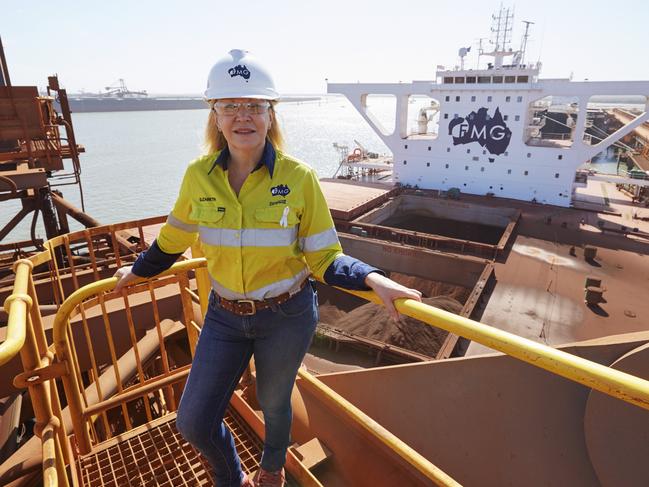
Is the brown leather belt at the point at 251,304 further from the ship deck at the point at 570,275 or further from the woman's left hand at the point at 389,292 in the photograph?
the ship deck at the point at 570,275

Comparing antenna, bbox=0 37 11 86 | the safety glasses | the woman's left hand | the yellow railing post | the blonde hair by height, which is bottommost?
the yellow railing post

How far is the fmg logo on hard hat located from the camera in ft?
6.10

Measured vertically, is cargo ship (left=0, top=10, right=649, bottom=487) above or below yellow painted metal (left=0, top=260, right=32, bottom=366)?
below

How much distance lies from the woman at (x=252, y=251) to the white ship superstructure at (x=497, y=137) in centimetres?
2145

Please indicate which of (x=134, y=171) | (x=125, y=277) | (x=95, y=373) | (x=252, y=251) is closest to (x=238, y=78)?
(x=252, y=251)

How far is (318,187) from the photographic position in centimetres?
200

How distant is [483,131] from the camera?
71.4ft

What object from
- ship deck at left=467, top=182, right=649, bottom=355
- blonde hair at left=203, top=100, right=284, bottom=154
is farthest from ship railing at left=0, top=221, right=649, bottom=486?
ship deck at left=467, top=182, right=649, bottom=355

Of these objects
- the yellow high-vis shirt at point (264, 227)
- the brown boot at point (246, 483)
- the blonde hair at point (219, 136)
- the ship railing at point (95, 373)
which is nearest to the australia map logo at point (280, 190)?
the yellow high-vis shirt at point (264, 227)

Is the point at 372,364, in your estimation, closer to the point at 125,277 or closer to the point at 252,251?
the point at 125,277

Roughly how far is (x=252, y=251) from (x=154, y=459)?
6.36 ft

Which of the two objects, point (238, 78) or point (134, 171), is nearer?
point (238, 78)

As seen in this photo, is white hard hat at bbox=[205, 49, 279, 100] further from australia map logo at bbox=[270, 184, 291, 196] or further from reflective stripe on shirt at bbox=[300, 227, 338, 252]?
reflective stripe on shirt at bbox=[300, 227, 338, 252]

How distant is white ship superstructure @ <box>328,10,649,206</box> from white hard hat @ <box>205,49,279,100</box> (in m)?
21.5
